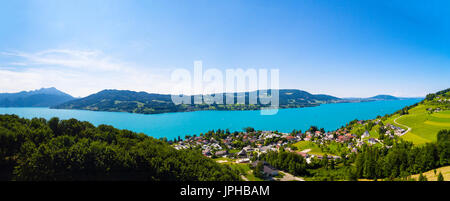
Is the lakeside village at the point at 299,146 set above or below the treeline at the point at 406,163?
below

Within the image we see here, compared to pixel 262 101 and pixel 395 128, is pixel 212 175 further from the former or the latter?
pixel 262 101

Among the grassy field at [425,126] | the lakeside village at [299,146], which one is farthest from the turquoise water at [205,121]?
the grassy field at [425,126]

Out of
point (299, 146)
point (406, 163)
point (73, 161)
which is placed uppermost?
point (73, 161)

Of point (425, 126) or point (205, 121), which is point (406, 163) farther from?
point (205, 121)

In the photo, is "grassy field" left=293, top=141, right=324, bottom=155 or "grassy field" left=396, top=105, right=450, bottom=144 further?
"grassy field" left=293, top=141, right=324, bottom=155

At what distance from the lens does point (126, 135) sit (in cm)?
1483

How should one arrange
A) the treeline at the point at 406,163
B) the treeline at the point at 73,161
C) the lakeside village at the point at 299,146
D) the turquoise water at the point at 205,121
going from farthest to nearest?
the turquoise water at the point at 205,121 → the lakeside village at the point at 299,146 → the treeline at the point at 406,163 → the treeline at the point at 73,161

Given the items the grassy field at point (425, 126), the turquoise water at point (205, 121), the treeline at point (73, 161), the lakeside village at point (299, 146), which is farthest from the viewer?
the turquoise water at point (205, 121)

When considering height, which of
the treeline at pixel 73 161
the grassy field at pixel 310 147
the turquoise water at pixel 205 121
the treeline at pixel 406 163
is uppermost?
the treeline at pixel 73 161

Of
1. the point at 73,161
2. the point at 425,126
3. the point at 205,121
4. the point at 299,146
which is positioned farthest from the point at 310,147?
the point at 205,121

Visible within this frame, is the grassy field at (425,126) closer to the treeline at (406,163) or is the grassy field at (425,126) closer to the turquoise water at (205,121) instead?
the treeline at (406,163)

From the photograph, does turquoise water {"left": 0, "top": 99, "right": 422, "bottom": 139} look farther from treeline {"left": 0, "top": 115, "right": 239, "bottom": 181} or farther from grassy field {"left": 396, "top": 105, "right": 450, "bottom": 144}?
treeline {"left": 0, "top": 115, "right": 239, "bottom": 181}

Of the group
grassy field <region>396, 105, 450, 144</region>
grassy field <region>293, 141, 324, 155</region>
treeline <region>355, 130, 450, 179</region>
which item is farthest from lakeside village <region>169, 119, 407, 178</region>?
treeline <region>355, 130, 450, 179</region>
